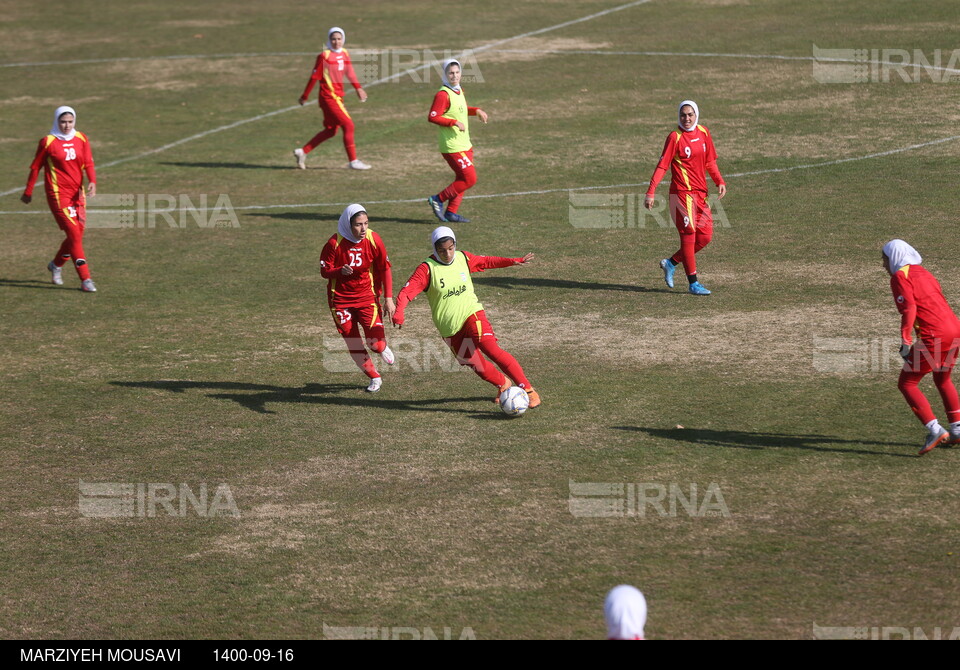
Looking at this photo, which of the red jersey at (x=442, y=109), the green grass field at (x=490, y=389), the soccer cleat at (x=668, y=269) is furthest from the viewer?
the red jersey at (x=442, y=109)

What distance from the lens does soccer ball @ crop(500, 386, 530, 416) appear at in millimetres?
13547

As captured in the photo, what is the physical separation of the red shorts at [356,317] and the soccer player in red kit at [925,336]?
6004 millimetres

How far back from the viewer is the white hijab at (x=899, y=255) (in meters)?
12.0

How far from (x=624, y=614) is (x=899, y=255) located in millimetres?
6689

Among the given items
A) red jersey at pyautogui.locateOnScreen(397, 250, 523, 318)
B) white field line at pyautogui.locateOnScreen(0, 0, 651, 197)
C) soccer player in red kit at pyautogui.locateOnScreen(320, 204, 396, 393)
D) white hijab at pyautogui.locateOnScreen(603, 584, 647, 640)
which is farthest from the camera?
white field line at pyautogui.locateOnScreen(0, 0, 651, 197)

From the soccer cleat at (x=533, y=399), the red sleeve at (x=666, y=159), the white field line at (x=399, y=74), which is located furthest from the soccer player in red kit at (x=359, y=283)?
the white field line at (x=399, y=74)

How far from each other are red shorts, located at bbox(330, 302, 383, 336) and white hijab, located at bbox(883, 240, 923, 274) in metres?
6.02

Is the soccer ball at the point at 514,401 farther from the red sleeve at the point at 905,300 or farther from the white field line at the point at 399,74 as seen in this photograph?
the white field line at the point at 399,74

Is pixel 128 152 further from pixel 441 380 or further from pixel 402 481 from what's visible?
pixel 402 481

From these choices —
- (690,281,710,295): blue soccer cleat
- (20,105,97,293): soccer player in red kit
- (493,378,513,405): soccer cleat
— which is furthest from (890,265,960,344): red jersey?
(20,105,97,293): soccer player in red kit

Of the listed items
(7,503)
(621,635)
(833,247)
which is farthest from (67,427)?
(833,247)

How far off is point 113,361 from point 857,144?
617 inches

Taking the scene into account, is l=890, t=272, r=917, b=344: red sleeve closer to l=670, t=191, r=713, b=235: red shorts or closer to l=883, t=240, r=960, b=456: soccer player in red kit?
l=883, t=240, r=960, b=456: soccer player in red kit

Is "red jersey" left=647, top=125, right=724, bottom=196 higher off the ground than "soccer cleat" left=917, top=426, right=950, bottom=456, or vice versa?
"red jersey" left=647, top=125, right=724, bottom=196
